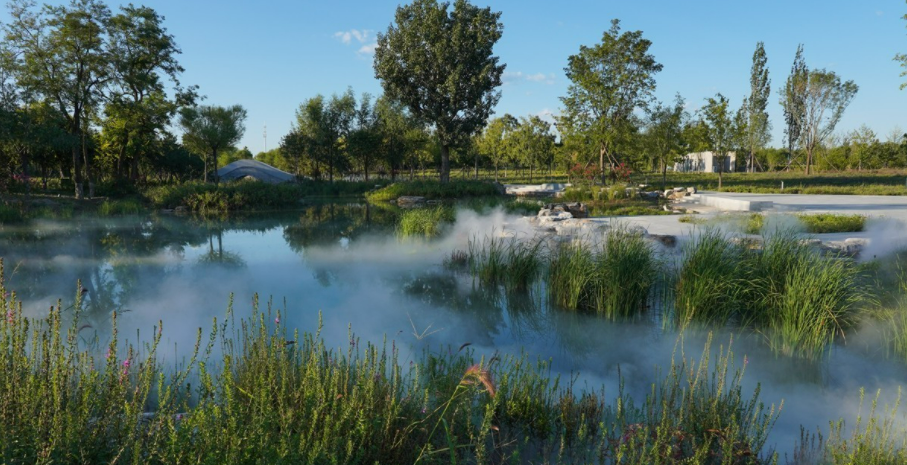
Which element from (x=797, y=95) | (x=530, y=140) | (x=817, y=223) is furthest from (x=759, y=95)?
(x=817, y=223)

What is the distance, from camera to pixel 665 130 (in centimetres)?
2922

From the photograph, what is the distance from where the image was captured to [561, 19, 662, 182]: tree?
2516 cm

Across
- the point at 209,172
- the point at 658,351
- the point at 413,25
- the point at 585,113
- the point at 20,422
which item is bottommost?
the point at 658,351

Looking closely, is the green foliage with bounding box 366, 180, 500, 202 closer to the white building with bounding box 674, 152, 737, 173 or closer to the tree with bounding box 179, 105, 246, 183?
the tree with bounding box 179, 105, 246, 183

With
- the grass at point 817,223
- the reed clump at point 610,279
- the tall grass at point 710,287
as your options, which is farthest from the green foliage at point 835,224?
the reed clump at point 610,279

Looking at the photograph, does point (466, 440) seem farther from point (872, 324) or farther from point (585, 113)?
point (585, 113)

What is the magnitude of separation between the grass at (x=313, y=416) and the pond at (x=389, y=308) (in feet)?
1.37

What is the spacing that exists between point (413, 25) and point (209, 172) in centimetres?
2056

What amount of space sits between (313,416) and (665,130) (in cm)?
3019

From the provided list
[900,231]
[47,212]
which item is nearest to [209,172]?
[47,212]

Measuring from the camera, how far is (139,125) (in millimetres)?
24766

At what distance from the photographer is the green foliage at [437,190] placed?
2561 centimetres

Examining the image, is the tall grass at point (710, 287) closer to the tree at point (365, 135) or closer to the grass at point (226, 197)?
the grass at point (226, 197)

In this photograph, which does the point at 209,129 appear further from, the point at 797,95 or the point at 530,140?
the point at 797,95
